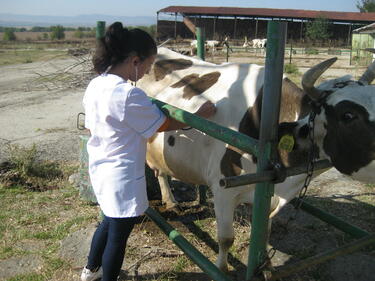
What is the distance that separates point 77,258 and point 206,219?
1347 millimetres

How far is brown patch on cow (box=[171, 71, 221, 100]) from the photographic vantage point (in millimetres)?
3477

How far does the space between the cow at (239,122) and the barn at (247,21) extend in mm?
37598

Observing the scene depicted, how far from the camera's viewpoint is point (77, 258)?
355 centimetres

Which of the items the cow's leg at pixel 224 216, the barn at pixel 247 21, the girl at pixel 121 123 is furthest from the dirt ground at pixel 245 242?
the barn at pixel 247 21

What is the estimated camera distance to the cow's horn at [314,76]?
2248mm

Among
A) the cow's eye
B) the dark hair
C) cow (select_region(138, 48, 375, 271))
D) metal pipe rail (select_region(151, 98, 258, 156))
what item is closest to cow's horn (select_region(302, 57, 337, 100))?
cow (select_region(138, 48, 375, 271))

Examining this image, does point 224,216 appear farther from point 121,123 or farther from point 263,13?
point 263,13

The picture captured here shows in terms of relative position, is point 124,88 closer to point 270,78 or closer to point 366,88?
point 270,78

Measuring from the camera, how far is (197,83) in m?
3.59

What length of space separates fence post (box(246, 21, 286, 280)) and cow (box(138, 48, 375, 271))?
549mm

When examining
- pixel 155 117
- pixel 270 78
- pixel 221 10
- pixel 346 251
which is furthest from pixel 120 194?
pixel 221 10

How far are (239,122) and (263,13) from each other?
4089 centimetres

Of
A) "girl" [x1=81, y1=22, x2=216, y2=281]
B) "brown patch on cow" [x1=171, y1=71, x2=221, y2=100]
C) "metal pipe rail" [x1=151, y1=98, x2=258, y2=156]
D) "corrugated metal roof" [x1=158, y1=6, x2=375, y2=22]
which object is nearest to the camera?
"metal pipe rail" [x1=151, y1=98, x2=258, y2=156]

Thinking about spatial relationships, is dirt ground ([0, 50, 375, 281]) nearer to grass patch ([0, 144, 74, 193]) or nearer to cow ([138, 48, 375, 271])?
cow ([138, 48, 375, 271])
